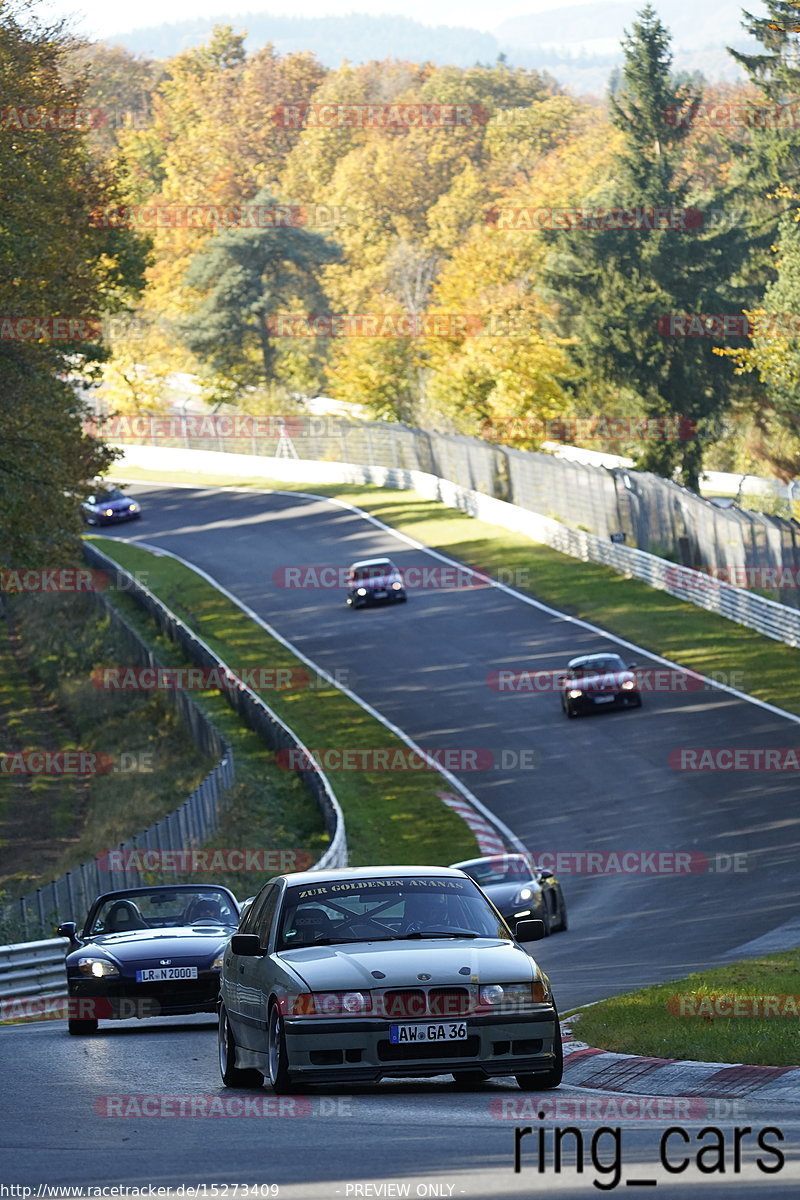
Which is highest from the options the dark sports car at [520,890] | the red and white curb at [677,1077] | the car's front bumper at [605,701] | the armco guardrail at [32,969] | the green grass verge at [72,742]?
the red and white curb at [677,1077]

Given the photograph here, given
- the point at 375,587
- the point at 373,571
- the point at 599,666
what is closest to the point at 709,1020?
the point at 599,666

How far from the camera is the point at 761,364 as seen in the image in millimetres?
45781

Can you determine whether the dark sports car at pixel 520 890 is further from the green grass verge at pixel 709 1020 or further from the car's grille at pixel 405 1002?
the car's grille at pixel 405 1002

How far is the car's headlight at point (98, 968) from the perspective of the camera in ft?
50.7

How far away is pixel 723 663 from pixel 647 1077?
108 ft

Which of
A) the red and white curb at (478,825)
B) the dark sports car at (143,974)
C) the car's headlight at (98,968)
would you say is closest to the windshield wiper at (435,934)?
the dark sports car at (143,974)

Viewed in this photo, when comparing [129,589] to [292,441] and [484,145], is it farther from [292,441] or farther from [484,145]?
[484,145]

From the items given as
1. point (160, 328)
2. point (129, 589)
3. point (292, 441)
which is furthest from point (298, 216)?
point (129, 589)

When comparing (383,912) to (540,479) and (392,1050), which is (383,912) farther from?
(540,479)

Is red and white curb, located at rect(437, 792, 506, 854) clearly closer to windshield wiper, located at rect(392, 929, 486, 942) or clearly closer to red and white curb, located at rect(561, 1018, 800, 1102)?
red and white curb, located at rect(561, 1018, 800, 1102)

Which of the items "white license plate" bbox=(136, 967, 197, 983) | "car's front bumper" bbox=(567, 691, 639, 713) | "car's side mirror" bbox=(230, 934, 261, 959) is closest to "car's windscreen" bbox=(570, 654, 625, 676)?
"car's front bumper" bbox=(567, 691, 639, 713)

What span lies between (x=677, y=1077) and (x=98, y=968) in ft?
20.9

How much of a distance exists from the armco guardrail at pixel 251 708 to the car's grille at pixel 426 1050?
53.7ft

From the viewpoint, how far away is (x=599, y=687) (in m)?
39.6
